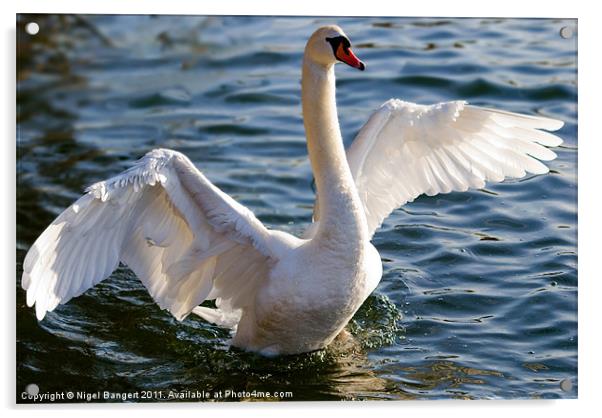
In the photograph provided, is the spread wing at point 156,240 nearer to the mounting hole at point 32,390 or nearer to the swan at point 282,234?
the swan at point 282,234

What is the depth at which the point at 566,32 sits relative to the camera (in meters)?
4.38

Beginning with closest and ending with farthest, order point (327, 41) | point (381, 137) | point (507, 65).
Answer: point (327, 41)
point (381, 137)
point (507, 65)

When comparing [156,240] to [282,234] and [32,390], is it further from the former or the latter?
[32,390]

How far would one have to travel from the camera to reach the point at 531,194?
480 centimetres

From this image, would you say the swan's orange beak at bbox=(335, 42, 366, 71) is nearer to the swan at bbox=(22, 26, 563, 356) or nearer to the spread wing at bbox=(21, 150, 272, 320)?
the swan at bbox=(22, 26, 563, 356)

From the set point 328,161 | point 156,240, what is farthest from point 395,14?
point 156,240

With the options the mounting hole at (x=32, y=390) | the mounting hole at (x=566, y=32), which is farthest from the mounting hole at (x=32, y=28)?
the mounting hole at (x=566, y=32)

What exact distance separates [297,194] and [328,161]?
164 centimetres

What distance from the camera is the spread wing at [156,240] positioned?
3.96 m

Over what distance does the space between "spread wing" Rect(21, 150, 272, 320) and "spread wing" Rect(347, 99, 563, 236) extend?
70 cm

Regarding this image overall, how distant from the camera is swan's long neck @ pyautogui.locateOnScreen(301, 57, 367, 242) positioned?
4.20m
